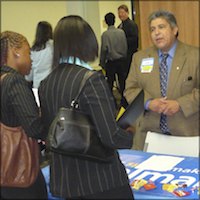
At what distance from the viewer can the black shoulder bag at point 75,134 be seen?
4.05 ft

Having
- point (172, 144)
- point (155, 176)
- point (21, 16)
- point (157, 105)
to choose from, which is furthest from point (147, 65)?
point (21, 16)

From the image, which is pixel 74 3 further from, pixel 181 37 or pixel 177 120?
pixel 177 120

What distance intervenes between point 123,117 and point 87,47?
298mm

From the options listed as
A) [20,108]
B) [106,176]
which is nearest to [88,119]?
[106,176]

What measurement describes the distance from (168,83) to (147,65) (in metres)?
0.17

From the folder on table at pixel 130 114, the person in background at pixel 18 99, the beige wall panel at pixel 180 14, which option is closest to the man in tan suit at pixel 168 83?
the beige wall panel at pixel 180 14

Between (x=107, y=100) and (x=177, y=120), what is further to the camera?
(x=177, y=120)

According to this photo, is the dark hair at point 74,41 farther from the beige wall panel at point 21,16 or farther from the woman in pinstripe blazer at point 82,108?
the beige wall panel at point 21,16

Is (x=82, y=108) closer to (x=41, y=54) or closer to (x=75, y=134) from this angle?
(x=75, y=134)

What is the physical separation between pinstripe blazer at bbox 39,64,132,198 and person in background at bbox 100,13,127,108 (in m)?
0.80

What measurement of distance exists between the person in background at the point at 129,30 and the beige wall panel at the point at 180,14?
17 cm

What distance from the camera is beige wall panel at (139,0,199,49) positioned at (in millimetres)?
2562

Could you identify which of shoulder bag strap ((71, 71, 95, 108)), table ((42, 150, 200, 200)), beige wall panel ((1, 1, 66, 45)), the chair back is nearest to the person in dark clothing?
the chair back

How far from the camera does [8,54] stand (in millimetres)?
1550
